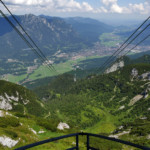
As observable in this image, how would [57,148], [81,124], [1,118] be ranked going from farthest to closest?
[81,124], [1,118], [57,148]

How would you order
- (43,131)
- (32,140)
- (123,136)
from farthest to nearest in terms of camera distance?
(123,136)
(43,131)
(32,140)

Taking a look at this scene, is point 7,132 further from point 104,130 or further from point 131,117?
point 131,117

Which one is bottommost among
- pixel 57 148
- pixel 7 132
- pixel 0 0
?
pixel 57 148

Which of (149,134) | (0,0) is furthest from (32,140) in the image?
(149,134)

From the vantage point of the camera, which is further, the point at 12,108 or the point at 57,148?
the point at 12,108

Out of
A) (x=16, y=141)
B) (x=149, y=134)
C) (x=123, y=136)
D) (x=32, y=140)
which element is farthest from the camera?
(x=123, y=136)

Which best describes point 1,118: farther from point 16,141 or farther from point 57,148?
point 57,148

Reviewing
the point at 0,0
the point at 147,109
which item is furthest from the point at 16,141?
the point at 147,109

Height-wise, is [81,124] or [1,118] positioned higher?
[81,124]

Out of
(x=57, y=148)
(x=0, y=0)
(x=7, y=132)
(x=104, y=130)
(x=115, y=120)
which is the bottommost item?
(x=57, y=148)
